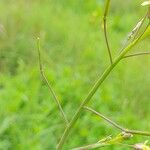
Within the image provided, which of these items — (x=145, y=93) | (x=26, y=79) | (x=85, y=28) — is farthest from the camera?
(x=85, y=28)

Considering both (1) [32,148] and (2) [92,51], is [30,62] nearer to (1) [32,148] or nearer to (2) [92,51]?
(2) [92,51]

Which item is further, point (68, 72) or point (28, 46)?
point (28, 46)

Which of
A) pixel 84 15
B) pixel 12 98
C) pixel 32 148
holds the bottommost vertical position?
pixel 32 148

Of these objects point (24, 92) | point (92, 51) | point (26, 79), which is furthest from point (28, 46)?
point (24, 92)

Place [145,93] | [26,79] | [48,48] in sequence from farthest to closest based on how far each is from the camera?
[48,48]
[145,93]
[26,79]

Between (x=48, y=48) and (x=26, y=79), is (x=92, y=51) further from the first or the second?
(x=26, y=79)

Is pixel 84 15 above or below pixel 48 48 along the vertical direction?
above
